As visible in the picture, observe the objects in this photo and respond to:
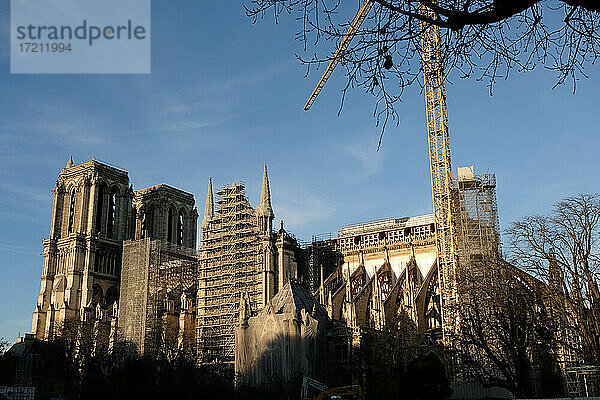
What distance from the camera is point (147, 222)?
76.9 meters

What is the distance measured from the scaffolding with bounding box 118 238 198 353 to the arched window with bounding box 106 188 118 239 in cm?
627

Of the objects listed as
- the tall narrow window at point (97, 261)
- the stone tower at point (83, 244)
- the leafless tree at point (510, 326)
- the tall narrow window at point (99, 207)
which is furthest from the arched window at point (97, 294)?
the leafless tree at point (510, 326)

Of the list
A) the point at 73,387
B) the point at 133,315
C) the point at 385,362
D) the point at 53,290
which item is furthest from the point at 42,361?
the point at 385,362

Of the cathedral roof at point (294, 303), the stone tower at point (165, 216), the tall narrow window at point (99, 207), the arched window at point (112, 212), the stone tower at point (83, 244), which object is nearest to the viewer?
→ the cathedral roof at point (294, 303)

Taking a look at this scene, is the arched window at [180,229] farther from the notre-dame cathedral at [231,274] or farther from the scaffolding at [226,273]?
the scaffolding at [226,273]

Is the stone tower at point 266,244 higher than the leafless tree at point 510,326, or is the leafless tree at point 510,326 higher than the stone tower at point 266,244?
the stone tower at point 266,244

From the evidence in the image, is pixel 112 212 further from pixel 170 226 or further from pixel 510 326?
pixel 510 326

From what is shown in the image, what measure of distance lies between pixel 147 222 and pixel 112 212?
5.11m

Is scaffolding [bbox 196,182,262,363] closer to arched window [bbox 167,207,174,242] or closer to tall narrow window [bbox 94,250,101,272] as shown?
tall narrow window [bbox 94,250,101,272]

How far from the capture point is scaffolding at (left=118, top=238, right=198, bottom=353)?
60.7m

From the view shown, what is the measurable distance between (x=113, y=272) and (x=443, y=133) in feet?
128

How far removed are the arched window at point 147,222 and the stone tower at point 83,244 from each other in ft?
10.4

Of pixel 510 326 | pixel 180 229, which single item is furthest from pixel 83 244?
pixel 510 326

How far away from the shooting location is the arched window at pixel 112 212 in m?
71.9
